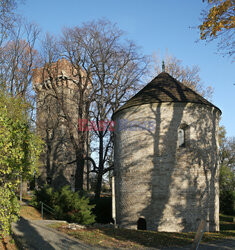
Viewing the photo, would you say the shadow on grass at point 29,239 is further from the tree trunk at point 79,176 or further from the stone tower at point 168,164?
the tree trunk at point 79,176

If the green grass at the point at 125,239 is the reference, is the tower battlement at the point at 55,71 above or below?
above

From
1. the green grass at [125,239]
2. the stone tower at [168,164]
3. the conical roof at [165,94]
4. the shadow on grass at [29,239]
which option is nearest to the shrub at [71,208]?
the stone tower at [168,164]

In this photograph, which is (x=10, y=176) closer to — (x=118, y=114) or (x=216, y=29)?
(x=216, y=29)

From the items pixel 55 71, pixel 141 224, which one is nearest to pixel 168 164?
pixel 141 224

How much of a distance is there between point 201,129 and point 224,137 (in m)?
24.1

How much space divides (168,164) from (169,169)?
276mm

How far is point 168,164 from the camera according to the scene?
46.3 ft

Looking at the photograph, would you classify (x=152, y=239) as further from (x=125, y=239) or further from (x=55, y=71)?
(x=55, y=71)

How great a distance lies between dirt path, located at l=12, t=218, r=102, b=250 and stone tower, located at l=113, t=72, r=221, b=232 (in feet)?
18.8

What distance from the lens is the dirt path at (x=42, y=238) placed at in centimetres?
835

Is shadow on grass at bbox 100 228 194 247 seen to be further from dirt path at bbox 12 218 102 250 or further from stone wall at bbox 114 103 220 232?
stone wall at bbox 114 103 220 232

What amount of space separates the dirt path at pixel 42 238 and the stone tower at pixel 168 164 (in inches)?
226

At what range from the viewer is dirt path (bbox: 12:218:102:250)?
8352 mm

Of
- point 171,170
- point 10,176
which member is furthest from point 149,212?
point 10,176
